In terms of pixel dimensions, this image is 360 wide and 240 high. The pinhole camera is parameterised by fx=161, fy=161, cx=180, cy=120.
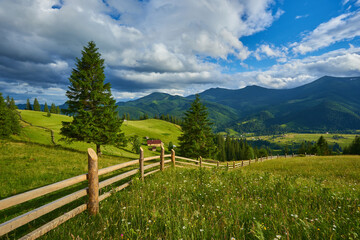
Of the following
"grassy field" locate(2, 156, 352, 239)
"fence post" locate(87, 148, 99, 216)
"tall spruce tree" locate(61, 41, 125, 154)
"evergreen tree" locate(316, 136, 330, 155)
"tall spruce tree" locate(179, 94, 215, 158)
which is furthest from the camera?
"evergreen tree" locate(316, 136, 330, 155)

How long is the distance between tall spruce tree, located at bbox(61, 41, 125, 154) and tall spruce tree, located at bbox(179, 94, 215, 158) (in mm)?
12215

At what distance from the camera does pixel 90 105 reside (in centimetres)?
1961

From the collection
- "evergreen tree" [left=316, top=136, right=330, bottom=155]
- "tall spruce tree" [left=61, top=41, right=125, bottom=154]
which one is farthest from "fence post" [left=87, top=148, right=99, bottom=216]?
"evergreen tree" [left=316, top=136, right=330, bottom=155]

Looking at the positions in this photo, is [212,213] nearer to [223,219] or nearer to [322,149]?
[223,219]

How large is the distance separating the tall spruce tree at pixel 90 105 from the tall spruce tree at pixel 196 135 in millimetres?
12215

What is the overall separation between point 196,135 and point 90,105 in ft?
54.2

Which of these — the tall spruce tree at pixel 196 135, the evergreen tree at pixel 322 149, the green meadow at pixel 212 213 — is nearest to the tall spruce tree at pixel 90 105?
the green meadow at pixel 212 213

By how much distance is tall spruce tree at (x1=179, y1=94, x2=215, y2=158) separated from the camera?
1089 inches

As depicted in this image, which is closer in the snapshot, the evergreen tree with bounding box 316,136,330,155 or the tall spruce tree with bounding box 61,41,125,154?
the tall spruce tree with bounding box 61,41,125,154

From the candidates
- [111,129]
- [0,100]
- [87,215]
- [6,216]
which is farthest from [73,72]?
[0,100]

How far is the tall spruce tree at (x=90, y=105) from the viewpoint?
18594 mm

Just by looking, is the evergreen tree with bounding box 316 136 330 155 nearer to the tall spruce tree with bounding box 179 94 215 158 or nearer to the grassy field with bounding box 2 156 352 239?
the tall spruce tree with bounding box 179 94 215 158

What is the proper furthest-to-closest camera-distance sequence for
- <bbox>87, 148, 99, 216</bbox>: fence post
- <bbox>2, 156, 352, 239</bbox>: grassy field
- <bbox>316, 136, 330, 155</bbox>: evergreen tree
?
1. <bbox>316, 136, 330, 155</bbox>: evergreen tree
2. <bbox>87, 148, 99, 216</bbox>: fence post
3. <bbox>2, 156, 352, 239</bbox>: grassy field

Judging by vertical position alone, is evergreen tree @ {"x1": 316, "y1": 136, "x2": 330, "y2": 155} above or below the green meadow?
below
